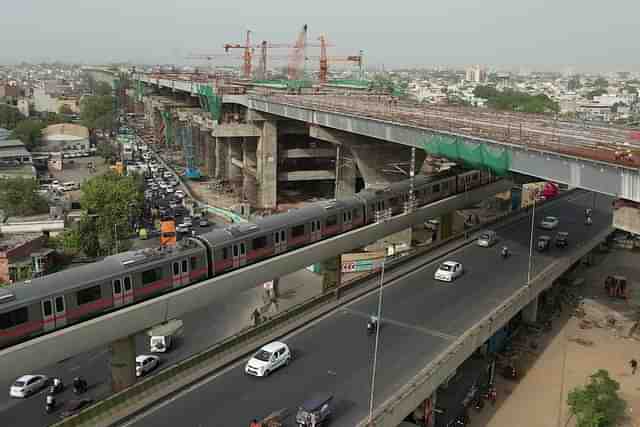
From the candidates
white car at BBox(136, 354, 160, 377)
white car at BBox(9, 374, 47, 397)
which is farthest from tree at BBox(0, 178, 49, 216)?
white car at BBox(136, 354, 160, 377)

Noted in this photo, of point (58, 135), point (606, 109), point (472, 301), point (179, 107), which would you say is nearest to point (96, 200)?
point (472, 301)

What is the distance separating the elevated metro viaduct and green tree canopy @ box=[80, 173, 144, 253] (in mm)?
15400

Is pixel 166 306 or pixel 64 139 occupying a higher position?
pixel 166 306

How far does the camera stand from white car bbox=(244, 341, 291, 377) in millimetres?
18656

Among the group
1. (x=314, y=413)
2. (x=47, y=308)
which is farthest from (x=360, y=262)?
(x=47, y=308)

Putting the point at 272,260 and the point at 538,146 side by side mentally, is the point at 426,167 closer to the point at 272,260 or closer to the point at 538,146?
the point at 538,146

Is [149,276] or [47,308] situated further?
[149,276]

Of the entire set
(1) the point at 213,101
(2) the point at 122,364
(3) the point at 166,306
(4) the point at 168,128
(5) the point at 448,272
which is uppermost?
(1) the point at 213,101

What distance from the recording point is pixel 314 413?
620 inches

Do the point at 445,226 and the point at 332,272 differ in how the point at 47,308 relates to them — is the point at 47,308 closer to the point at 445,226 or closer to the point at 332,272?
the point at 332,272

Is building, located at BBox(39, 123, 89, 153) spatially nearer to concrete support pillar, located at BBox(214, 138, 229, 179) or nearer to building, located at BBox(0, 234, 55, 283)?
concrete support pillar, located at BBox(214, 138, 229, 179)

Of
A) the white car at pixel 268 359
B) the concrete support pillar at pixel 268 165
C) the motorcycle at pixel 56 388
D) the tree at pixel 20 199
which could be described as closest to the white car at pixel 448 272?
the white car at pixel 268 359

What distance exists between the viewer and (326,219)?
30.1 m

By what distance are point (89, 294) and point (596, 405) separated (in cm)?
1950
